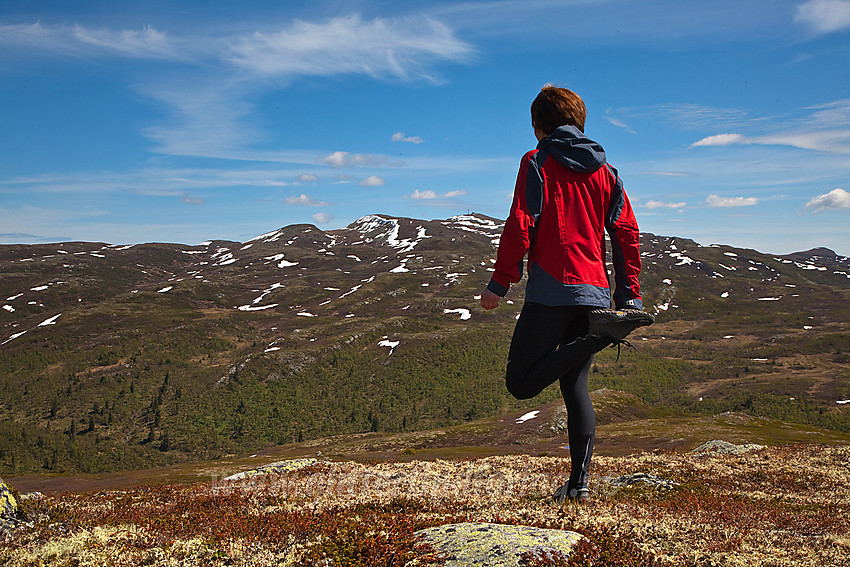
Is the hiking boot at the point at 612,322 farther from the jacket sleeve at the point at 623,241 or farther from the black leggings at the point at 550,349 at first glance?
the jacket sleeve at the point at 623,241

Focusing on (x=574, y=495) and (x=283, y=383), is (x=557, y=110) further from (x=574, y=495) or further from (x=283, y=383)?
(x=283, y=383)

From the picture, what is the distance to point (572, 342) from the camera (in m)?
6.16

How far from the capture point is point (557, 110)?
671 cm

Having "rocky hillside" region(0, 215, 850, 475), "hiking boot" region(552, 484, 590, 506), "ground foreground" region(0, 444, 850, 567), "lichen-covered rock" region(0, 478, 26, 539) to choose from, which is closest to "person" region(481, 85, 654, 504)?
"hiking boot" region(552, 484, 590, 506)

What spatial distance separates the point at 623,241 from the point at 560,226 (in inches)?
44.8

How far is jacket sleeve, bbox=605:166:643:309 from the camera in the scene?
6.70m

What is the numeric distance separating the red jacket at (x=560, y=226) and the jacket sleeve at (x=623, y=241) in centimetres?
11

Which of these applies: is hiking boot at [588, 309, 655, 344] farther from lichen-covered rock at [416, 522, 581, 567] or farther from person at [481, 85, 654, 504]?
lichen-covered rock at [416, 522, 581, 567]

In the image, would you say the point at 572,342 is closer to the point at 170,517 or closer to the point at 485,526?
the point at 485,526

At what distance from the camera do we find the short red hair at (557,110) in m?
6.70

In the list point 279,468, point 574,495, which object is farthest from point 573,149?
point 279,468

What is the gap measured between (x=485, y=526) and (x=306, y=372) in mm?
160595

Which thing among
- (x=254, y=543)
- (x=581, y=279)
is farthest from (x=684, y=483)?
(x=254, y=543)

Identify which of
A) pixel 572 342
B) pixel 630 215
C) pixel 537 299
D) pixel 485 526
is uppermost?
pixel 630 215
